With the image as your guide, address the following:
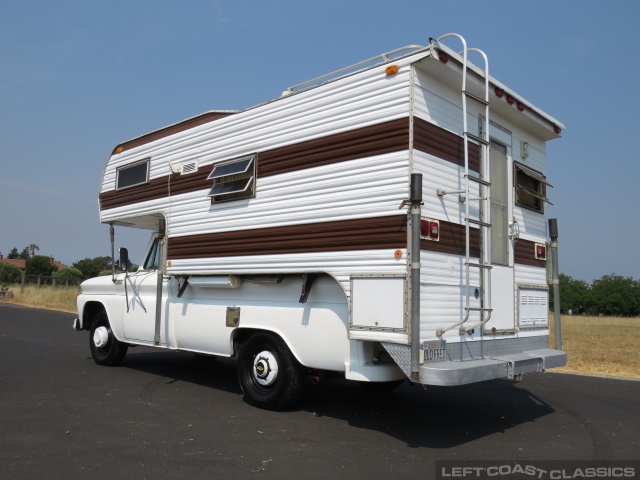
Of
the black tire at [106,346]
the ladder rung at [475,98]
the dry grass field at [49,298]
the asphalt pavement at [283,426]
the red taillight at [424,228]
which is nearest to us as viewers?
the asphalt pavement at [283,426]

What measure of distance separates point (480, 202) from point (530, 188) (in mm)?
1419

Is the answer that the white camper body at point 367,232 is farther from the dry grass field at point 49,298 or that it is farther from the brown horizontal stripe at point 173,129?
the dry grass field at point 49,298

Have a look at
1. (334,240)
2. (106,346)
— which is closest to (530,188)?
(334,240)

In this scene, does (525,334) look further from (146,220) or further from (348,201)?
→ (146,220)

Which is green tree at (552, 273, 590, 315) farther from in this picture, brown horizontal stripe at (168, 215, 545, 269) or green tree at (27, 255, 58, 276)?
brown horizontal stripe at (168, 215, 545, 269)

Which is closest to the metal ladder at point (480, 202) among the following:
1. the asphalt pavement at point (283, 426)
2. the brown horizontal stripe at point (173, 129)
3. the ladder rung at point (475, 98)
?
the ladder rung at point (475, 98)

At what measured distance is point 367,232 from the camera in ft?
18.2

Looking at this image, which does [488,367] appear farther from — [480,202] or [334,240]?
[334,240]

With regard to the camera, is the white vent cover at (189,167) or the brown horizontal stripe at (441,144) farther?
the white vent cover at (189,167)

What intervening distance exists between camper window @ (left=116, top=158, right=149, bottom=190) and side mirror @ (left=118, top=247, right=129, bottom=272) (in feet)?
3.23

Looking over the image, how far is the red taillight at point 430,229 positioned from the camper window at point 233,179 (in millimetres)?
2302

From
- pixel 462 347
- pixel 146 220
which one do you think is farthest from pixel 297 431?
pixel 146 220

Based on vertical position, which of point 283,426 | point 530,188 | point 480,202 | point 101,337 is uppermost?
point 530,188

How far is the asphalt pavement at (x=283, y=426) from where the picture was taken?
15.3ft
